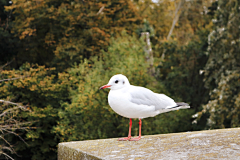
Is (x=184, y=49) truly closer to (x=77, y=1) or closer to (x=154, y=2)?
(x=77, y=1)

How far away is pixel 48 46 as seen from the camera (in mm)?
19406

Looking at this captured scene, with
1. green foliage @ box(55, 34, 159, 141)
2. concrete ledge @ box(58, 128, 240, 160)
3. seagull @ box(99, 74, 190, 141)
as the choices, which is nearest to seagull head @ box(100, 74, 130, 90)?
seagull @ box(99, 74, 190, 141)

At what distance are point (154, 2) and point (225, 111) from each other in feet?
53.6

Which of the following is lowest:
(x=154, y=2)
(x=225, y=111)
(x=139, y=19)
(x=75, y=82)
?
(x=225, y=111)

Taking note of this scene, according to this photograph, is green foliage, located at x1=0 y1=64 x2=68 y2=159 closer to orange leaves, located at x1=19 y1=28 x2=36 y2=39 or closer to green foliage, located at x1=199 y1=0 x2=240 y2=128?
orange leaves, located at x1=19 y1=28 x2=36 y2=39

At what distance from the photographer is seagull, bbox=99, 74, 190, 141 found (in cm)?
346

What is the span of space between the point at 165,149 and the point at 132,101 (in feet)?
2.67

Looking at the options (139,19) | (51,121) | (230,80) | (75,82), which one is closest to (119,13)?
(139,19)

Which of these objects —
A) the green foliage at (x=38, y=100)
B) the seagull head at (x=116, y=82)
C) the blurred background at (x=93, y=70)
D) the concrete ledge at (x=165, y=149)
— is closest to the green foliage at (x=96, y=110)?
the blurred background at (x=93, y=70)

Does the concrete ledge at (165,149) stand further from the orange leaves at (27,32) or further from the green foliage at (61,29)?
the orange leaves at (27,32)

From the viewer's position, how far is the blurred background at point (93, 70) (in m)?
13.3

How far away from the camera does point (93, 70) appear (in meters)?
15.3

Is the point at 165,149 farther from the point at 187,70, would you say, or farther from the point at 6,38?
the point at 6,38

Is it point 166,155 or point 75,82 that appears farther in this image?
point 75,82
